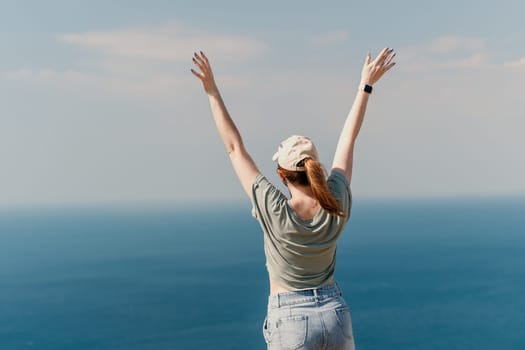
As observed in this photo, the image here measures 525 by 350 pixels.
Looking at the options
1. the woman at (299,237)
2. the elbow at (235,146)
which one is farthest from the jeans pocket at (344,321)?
the elbow at (235,146)

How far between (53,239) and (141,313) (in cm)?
8489

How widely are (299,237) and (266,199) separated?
19 centimetres

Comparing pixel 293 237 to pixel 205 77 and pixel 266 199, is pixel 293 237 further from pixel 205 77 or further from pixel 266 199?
pixel 205 77

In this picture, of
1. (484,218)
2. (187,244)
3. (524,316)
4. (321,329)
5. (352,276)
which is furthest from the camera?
(484,218)

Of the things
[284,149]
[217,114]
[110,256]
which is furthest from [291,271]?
[110,256]

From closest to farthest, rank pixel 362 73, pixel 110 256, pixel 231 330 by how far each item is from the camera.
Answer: pixel 362 73, pixel 231 330, pixel 110 256

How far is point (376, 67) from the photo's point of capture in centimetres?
256

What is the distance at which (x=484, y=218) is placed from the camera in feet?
561

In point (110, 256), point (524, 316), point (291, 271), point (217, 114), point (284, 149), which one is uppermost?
point (110, 256)

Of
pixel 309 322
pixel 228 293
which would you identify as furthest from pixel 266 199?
pixel 228 293

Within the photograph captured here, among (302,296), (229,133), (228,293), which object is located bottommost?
(302,296)

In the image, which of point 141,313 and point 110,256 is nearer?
point 141,313

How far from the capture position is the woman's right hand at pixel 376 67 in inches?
100

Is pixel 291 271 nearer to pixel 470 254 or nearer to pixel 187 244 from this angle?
pixel 470 254
